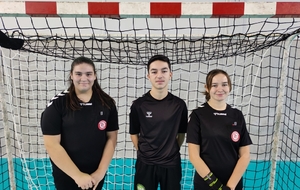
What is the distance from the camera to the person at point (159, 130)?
4.69 ft

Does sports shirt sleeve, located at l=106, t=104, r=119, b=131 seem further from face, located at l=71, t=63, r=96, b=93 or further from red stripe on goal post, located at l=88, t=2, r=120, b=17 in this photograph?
red stripe on goal post, located at l=88, t=2, r=120, b=17

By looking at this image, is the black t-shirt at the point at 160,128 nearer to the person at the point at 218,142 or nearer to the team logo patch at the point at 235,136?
the person at the point at 218,142

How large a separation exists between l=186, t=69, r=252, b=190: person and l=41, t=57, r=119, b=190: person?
462 mm

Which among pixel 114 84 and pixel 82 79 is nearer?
pixel 82 79

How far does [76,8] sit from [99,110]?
51 cm

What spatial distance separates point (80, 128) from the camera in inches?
50.4

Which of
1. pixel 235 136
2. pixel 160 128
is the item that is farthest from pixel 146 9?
pixel 235 136

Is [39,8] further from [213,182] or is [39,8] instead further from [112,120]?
[213,182]

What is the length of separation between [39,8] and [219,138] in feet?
3.38

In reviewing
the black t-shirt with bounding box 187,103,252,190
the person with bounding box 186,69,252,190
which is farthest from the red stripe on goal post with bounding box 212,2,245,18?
the black t-shirt with bounding box 187,103,252,190

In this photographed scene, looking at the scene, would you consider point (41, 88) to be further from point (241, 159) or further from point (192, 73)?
point (241, 159)

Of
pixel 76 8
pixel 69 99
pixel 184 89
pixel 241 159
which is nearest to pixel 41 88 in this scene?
pixel 184 89

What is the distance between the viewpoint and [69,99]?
1292mm

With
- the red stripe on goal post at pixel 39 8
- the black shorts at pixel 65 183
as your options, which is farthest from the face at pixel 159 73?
the black shorts at pixel 65 183
